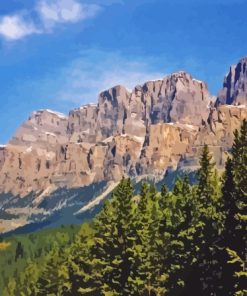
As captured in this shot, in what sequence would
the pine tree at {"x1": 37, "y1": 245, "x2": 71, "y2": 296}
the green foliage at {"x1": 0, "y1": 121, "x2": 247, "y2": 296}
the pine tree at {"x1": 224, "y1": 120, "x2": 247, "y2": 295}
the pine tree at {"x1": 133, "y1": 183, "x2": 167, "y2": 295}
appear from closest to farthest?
the pine tree at {"x1": 224, "y1": 120, "x2": 247, "y2": 295} < the green foliage at {"x1": 0, "y1": 121, "x2": 247, "y2": 296} < the pine tree at {"x1": 133, "y1": 183, "x2": 167, "y2": 295} < the pine tree at {"x1": 37, "y1": 245, "x2": 71, "y2": 296}

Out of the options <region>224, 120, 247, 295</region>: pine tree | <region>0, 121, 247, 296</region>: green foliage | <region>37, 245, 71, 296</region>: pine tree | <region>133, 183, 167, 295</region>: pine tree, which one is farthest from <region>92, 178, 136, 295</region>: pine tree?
<region>37, 245, 71, 296</region>: pine tree

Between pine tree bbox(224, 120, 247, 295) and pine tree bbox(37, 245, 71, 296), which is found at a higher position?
pine tree bbox(224, 120, 247, 295)

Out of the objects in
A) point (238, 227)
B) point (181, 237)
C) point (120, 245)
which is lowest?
point (120, 245)

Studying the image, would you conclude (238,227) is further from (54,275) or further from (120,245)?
(54,275)

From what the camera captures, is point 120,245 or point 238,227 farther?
point 120,245

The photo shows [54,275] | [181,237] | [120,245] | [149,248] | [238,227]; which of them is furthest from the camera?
[54,275]

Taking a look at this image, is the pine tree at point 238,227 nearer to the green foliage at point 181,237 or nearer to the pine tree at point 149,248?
the green foliage at point 181,237

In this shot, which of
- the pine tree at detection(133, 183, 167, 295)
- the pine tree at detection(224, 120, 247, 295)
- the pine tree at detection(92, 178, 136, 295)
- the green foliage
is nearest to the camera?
the pine tree at detection(224, 120, 247, 295)

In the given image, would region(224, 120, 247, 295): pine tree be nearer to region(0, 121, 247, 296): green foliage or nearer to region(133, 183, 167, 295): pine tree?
region(0, 121, 247, 296): green foliage

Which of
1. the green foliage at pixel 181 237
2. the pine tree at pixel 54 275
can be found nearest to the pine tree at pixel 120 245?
the green foliage at pixel 181 237

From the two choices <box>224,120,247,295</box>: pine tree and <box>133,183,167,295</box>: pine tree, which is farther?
<box>133,183,167,295</box>: pine tree

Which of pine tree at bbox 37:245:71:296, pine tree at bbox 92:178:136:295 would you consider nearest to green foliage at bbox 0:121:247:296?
pine tree at bbox 92:178:136:295

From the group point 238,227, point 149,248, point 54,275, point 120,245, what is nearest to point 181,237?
point 149,248

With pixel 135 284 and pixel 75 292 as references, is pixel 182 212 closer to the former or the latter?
pixel 135 284
